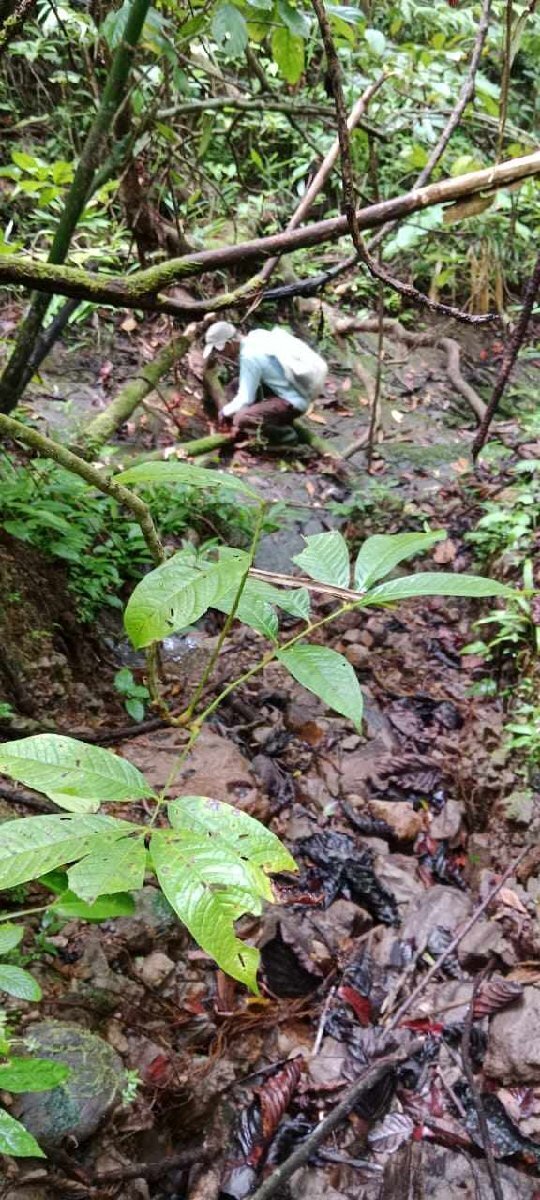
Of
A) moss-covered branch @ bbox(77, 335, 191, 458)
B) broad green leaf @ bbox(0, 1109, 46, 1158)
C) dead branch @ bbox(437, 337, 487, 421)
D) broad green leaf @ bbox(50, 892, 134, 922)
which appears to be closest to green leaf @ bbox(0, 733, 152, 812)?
broad green leaf @ bbox(50, 892, 134, 922)

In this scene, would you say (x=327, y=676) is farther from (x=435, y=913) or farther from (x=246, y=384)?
(x=246, y=384)

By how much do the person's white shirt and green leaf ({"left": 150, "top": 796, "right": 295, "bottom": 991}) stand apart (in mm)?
5399

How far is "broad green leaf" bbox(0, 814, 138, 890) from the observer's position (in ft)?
2.71

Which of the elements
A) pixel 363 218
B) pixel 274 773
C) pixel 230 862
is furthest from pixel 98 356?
pixel 230 862

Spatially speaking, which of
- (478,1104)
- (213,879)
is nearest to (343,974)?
(478,1104)

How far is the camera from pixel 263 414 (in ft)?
19.5

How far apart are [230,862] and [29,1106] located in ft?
4.28

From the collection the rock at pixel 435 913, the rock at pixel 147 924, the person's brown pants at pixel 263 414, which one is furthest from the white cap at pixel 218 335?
the rock at pixel 147 924

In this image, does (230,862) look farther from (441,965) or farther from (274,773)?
(274,773)

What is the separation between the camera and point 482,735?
3684 mm

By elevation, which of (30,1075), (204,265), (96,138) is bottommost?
(30,1075)

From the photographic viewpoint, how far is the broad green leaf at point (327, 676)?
927 mm

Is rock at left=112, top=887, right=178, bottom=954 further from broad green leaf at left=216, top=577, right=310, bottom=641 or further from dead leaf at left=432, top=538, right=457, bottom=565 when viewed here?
dead leaf at left=432, top=538, right=457, bottom=565

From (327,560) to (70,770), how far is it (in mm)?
475
